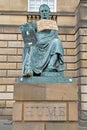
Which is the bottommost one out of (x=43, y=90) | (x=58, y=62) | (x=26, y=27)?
(x=43, y=90)

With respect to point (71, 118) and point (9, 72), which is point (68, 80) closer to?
point (71, 118)

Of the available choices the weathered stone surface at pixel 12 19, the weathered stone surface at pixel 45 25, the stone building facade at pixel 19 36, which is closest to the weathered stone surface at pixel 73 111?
the weathered stone surface at pixel 45 25

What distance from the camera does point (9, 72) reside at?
19.2 m

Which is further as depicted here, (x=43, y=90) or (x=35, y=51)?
(x=35, y=51)

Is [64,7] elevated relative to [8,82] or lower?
elevated

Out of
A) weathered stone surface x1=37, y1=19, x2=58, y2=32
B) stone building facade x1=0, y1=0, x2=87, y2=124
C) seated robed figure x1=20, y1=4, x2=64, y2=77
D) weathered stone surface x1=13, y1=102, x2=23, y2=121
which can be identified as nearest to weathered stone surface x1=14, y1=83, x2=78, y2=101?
weathered stone surface x1=13, y1=102, x2=23, y2=121

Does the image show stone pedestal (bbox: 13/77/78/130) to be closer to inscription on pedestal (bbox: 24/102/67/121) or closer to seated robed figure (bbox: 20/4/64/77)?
inscription on pedestal (bbox: 24/102/67/121)

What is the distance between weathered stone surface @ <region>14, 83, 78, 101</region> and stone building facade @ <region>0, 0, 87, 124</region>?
863cm

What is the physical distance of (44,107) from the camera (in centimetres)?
952

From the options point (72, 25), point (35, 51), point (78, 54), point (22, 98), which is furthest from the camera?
point (72, 25)

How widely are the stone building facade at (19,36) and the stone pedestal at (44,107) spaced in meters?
8.68

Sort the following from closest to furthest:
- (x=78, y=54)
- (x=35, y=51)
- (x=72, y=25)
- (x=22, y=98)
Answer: (x=22, y=98), (x=35, y=51), (x=78, y=54), (x=72, y=25)

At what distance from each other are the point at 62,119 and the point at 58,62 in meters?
1.69

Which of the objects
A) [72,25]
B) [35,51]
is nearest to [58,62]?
[35,51]
